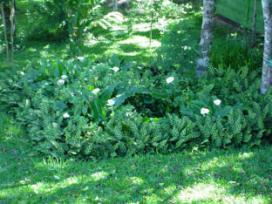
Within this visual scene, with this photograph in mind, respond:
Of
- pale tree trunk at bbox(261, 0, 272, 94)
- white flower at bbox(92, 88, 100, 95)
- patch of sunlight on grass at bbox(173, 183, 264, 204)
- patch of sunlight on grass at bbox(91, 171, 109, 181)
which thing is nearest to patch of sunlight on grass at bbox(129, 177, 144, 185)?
patch of sunlight on grass at bbox(91, 171, 109, 181)

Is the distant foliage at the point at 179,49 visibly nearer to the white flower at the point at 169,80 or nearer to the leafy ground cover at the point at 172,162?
the leafy ground cover at the point at 172,162

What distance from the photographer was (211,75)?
8117 millimetres

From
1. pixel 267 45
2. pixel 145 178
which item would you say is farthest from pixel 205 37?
pixel 145 178

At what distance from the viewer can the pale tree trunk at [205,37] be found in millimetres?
7992

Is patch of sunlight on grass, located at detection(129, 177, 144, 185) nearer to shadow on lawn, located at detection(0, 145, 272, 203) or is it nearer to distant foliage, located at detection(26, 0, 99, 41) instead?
shadow on lawn, located at detection(0, 145, 272, 203)

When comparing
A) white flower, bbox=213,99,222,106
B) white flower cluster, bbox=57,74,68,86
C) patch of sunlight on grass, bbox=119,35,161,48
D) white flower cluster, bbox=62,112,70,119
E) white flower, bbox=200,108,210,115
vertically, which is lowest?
patch of sunlight on grass, bbox=119,35,161,48

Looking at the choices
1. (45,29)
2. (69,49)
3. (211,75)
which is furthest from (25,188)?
(45,29)

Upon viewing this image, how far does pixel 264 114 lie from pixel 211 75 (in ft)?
5.75

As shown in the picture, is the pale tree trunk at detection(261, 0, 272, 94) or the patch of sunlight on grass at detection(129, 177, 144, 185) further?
the pale tree trunk at detection(261, 0, 272, 94)

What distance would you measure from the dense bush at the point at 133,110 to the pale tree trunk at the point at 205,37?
27 centimetres

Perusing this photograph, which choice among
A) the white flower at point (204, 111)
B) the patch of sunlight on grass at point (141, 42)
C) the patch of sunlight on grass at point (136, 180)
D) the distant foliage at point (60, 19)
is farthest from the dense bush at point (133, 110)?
the distant foliage at point (60, 19)

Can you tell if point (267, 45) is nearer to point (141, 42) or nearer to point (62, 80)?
point (62, 80)

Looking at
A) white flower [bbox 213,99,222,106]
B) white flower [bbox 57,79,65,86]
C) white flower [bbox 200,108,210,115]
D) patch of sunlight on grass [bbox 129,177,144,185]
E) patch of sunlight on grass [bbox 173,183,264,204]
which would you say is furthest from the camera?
white flower [bbox 57,79,65,86]

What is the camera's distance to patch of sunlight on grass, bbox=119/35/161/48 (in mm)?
11695
